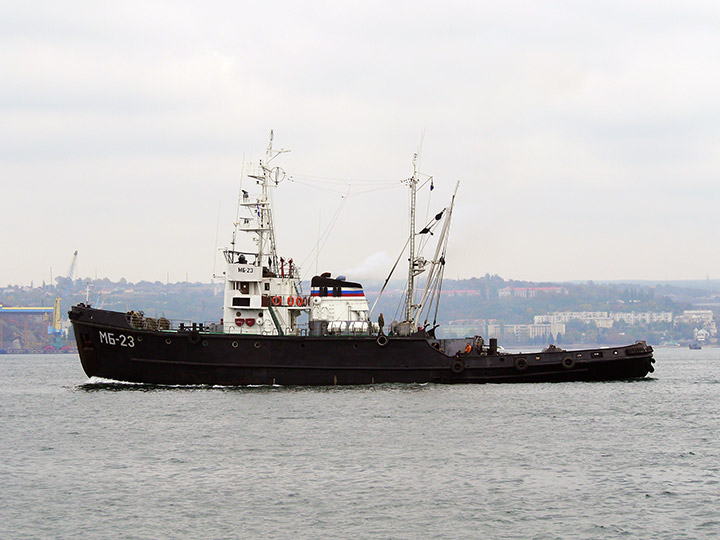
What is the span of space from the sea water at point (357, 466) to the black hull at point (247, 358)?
1.05 meters

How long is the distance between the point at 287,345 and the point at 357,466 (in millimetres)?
17857

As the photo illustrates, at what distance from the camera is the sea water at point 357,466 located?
74.8ft

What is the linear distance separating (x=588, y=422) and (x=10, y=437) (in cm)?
2046

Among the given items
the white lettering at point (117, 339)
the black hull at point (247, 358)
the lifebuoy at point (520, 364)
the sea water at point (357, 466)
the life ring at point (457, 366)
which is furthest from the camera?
the lifebuoy at point (520, 364)

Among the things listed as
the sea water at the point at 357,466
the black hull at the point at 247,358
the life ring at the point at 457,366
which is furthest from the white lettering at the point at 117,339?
the life ring at the point at 457,366

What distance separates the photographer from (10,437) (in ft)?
117

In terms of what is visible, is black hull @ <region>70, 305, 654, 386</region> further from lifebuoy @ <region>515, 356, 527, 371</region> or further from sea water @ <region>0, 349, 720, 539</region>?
lifebuoy @ <region>515, 356, 527, 371</region>

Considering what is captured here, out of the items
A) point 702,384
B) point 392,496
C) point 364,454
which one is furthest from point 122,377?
point 702,384

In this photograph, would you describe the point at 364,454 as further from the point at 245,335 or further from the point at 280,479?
the point at 245,335

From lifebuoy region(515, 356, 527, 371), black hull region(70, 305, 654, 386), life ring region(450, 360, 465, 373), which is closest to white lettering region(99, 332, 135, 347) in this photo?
black hull region(70, 305, 654, 386)

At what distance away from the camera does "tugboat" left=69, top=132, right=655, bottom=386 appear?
46.3 metres

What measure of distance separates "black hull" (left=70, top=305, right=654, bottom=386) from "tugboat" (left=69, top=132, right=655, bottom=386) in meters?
0.04

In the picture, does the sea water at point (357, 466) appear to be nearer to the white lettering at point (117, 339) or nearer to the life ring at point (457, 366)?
the life ring at point (457, 366)

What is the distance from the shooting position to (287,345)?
4631 cm
